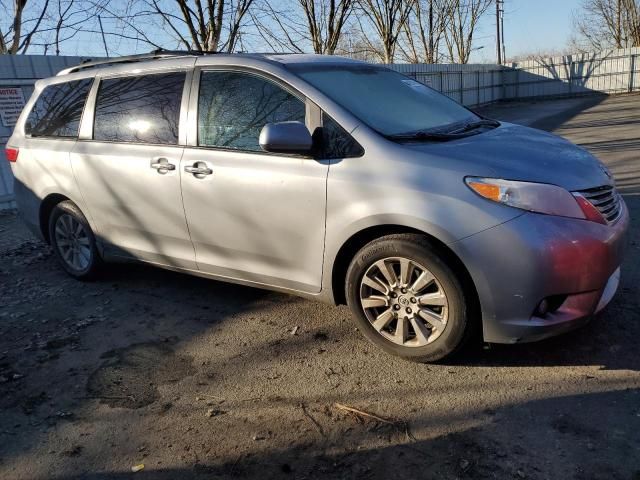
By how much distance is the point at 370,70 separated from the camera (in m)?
4.08

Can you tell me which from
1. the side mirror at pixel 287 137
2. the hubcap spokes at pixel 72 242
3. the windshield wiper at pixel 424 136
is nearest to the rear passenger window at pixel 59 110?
the hubcap spokes at pixel 72 242

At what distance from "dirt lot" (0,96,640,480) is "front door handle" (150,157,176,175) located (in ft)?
3.59

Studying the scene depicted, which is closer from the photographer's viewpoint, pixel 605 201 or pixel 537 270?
pixel 537 270

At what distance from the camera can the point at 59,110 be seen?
188 inches

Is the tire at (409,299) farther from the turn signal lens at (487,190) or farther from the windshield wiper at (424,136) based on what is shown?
the windshield wiper at (424,136)

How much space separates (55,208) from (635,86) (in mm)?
31169

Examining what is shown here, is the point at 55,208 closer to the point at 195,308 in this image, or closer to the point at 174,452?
the point at 195,308

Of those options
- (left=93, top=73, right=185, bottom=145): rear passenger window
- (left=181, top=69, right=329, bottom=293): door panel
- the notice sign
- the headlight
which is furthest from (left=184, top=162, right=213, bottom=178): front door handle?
the notice sign

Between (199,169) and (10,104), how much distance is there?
247 inches

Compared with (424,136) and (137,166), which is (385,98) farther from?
(137,166)

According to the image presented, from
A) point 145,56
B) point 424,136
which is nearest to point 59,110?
point 145,56

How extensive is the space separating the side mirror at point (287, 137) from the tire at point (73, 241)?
7.31ft

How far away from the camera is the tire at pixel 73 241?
471 cm

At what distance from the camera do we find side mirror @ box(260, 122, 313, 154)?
124 inches
